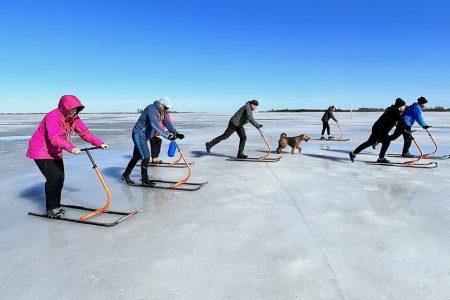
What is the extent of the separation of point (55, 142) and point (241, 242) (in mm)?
2113

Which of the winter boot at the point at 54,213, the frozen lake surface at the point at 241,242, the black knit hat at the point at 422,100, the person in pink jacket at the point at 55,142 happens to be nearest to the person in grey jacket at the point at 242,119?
the frozen lake surface at the point at 241,242

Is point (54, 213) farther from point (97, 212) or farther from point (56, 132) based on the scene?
point (56, 132)

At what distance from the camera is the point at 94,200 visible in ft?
15.4

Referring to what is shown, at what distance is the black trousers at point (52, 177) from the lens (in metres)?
3.73

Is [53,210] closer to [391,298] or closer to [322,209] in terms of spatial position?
[322,209]

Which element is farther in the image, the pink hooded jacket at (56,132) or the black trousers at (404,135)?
the black trousers at (404,135)

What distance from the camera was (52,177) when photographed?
378 cm

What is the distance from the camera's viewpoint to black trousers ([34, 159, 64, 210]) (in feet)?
12.3

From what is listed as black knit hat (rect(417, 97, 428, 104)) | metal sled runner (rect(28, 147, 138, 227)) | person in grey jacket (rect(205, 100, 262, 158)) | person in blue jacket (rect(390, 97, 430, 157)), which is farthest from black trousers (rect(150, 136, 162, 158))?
black knit hat (rect(417, 97, 428, 104))

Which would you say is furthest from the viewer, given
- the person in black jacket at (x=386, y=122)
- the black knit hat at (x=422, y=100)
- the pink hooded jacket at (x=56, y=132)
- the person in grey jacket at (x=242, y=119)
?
the person in grey jacket at (x=242, y=119)

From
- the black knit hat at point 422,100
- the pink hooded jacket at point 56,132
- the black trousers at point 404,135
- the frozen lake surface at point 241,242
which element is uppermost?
the black knit hat at point 422,100

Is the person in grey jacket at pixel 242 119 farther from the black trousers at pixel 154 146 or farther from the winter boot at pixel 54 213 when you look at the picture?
the winter boot at pixel 54 213

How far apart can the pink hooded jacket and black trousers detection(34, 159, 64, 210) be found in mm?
66

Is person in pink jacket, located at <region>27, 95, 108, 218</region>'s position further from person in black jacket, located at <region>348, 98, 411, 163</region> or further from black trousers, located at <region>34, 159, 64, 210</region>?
person in black jacket, located at <region>348, 98, 411, 163</region>
